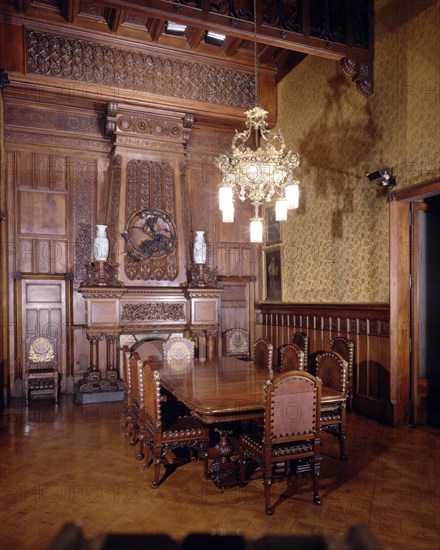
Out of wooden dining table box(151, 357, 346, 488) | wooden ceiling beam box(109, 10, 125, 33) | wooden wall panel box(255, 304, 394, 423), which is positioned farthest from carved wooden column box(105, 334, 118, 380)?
wooden ceiling beam box(109, 10, 125, 33)

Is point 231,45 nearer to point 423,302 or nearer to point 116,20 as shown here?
point 116,20

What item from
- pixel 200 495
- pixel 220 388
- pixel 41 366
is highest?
pixel 220 388

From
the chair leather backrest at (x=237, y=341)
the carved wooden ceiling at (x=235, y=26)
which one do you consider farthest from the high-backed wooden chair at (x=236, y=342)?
the carved wooden ceiling at (x=235, y=26)

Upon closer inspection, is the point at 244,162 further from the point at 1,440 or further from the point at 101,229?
the point at 1,440

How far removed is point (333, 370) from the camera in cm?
392

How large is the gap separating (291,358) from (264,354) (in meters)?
0.50

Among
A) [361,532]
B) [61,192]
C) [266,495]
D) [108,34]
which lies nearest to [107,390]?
[61,192]

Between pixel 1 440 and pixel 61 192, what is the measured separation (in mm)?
4126

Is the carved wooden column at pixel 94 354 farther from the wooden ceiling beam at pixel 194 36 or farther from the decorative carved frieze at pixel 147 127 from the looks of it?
the wooden ceiling beam at pixel 194 36

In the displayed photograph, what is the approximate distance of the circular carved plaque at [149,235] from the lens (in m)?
7.21

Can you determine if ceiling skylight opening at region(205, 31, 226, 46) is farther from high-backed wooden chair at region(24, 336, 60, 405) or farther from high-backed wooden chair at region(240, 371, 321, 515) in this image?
high-backed wooden chair at region(240, 371, 321, 515)

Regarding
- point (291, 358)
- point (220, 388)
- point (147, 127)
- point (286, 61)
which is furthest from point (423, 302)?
point (147, 127)

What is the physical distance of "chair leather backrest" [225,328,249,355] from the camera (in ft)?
25.3

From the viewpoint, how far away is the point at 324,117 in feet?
21.3
